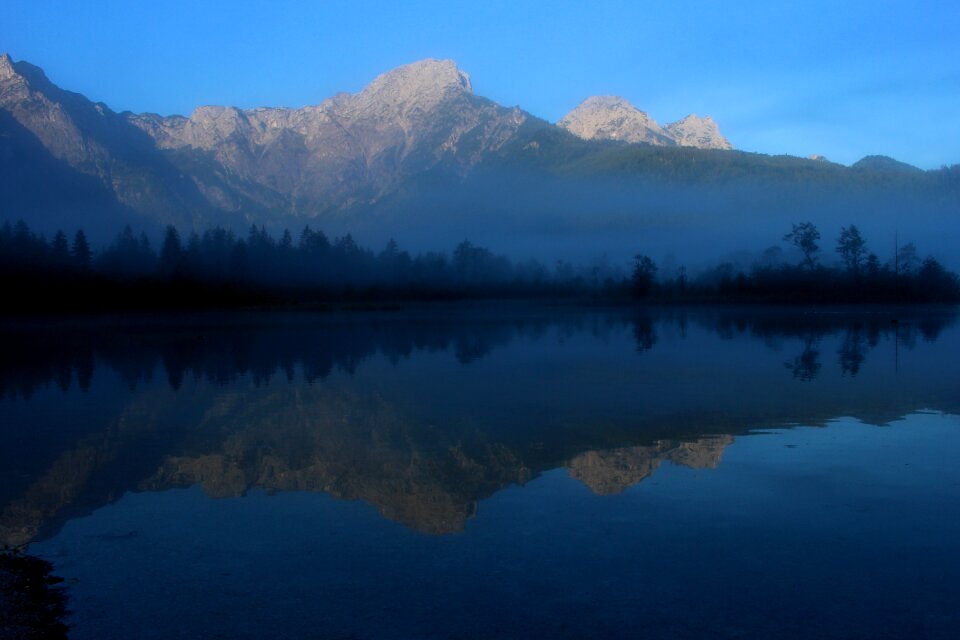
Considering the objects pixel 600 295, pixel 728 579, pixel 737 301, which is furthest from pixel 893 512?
pixel 600 295

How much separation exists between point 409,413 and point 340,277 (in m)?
123

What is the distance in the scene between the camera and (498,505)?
1073cm

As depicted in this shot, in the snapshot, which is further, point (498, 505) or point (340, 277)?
point (340, 277)

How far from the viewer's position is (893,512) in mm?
9977

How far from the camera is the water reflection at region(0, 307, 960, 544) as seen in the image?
12188mm

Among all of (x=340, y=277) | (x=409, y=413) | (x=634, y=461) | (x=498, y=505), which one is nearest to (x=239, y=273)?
(x=340, y=277)

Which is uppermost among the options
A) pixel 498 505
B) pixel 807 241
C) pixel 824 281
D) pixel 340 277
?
pixel 807 241

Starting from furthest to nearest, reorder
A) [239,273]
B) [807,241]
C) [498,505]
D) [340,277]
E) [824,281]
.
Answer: [340,277], [807,241], [824,281], [239,273], [498,505]

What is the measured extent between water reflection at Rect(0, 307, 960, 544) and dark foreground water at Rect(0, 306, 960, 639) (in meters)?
0.09

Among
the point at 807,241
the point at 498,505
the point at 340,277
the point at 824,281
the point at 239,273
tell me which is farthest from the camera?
the point at 340,277

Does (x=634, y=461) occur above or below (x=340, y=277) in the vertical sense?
below

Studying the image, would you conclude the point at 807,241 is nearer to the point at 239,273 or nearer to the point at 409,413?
the point at 239,273

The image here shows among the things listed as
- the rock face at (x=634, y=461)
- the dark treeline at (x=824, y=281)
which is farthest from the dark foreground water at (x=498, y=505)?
the dark treeline at (x=824, y=281)

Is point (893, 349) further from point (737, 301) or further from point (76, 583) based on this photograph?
point (737, 301)
